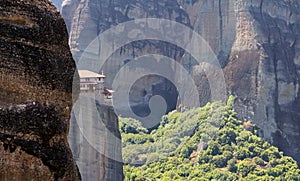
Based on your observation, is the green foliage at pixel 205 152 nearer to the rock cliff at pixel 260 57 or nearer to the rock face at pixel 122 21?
the rock cliff at pixel 260 57

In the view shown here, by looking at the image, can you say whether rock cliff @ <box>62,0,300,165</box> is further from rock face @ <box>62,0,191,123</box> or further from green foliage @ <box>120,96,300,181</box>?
green foliage @ <box>120,96,300,181</box>

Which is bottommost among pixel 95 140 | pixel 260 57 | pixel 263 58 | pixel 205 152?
pixel 95 140

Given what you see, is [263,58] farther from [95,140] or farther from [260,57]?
[95,140]

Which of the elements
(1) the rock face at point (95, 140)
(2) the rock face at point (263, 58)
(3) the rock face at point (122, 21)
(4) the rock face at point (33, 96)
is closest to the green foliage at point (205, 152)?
(2) the rock face at point (263, 58)


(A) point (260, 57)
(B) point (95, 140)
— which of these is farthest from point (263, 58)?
(B) point (95, 140)

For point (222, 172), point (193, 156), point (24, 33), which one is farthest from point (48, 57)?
point (193, 156)

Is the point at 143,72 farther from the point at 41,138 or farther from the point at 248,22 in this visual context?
the point at 41,138

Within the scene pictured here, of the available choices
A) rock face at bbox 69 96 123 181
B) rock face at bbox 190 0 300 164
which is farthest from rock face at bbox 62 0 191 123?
rock face at bbox 69 96 123 181
